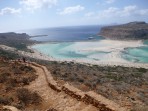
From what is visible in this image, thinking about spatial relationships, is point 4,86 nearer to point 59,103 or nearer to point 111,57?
point 59,103

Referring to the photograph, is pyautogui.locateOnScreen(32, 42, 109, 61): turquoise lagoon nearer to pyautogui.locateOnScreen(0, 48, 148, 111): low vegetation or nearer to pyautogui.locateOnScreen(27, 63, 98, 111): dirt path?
pyautogui.locateOnScreen(0, 48, 148, 111): low vegetation

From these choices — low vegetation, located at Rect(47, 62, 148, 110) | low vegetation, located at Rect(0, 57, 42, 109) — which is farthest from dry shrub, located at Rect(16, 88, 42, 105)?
low vegetation, located at Rect(47, 62, 148, 110)

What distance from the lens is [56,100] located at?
14.7 meters

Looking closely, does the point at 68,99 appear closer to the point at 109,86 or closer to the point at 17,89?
the point at 17,89

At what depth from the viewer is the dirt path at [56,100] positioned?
13.0m

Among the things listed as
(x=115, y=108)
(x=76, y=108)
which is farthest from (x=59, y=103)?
(x=115, y=108)

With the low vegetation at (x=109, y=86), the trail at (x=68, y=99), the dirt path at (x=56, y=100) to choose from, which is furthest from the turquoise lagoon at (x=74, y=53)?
the trail at (x=68, y=99)

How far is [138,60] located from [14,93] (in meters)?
54.2

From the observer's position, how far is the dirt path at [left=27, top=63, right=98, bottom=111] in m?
13.0

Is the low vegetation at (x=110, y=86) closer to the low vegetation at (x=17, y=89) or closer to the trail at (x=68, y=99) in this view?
the low vegetation at (x=17, y=89)

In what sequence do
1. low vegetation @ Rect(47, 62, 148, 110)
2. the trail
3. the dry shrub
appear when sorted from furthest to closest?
low vegetation @ Rect(47, 62, 148, 110), the dry shrub, the trail

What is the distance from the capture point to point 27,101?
47.4 ft

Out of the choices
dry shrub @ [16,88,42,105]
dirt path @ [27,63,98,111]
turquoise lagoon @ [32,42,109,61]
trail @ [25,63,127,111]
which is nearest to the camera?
trail @ [25,63,127,111]

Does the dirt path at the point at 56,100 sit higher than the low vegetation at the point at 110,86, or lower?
higher
